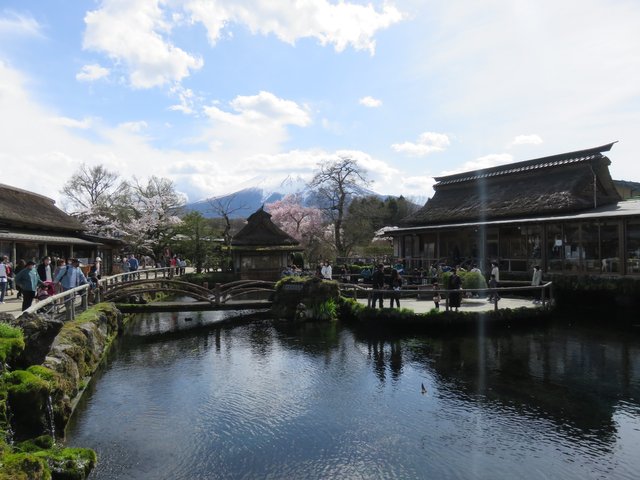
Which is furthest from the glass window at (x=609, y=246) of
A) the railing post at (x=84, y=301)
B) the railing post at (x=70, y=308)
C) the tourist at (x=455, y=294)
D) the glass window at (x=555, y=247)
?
the railing post at (x=84, y=301)

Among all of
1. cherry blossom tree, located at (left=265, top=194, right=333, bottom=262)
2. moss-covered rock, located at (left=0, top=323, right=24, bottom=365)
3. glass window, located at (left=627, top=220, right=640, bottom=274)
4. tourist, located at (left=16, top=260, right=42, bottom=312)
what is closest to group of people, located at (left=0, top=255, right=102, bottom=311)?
tourist, located at (left=16, top=260, right=42, bottom=312)

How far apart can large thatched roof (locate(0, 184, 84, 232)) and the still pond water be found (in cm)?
1275

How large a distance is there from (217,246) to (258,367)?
26154 millimetres

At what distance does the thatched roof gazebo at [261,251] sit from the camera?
99.5 ft

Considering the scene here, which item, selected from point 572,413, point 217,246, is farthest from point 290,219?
point 572,413

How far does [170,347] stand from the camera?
15.6m

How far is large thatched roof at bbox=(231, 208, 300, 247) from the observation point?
3038 centimetres

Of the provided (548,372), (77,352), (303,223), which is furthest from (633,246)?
(303,223)

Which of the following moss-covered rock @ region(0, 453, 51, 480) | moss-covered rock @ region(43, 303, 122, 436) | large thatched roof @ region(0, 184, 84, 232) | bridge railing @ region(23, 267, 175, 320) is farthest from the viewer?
large thatched roof @ region(0, 184, 84, 232)

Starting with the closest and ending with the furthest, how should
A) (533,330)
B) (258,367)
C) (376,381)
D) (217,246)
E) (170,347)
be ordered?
(376,381) < (258,367) < (170,347) < (533,330) < (217,246)

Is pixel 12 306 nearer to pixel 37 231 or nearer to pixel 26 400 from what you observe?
pixel 26 400

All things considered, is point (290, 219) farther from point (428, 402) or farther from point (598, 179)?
point (428, 402)

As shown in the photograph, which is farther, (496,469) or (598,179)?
(598,179)

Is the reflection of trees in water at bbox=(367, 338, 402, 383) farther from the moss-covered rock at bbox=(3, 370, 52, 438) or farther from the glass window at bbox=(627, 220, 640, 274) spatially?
the glass window at bbox=(627, 220, 640, 274)
